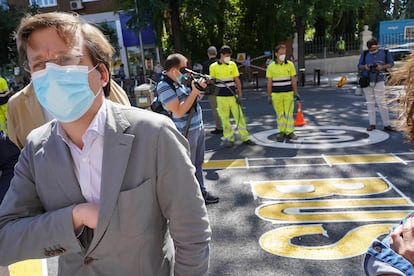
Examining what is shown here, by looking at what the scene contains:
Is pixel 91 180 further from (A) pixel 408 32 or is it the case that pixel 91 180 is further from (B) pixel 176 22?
(A) pixel 408 32

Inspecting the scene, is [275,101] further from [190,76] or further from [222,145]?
[190,76]

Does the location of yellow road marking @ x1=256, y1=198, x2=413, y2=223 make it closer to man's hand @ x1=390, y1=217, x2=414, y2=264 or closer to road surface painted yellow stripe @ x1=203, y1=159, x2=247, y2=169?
road surface painted yellow stripe @ x1=203, y1=159, x2=247, y2=169

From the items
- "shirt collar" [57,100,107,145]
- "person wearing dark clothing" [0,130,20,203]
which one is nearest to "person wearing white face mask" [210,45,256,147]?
"person wearing dark clothing" [0,130,20,203]

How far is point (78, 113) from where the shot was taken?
1.46m

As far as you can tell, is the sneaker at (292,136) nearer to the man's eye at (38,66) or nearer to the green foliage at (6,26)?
the man's eye at (38,66)

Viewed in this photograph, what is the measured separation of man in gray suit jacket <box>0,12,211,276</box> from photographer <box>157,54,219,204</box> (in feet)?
7.98

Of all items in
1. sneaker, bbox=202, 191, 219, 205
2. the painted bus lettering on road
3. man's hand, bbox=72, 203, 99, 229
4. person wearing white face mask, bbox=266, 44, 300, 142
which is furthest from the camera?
person wearing white face mask, bbox=266, 44, 300, 142

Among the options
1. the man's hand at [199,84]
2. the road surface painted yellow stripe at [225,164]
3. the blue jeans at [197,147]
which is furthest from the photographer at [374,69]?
the man's hand at [199,84]

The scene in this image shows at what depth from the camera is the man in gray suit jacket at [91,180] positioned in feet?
4.43

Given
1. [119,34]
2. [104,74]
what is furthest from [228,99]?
[119,34]

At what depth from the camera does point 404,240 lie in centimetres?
116

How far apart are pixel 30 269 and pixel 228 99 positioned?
4.83 meters

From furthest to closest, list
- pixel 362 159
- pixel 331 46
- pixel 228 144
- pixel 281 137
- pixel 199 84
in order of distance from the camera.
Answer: pixel 331 46 → pixel 281 137 → pixel 228 144 → pixel 362 159 → pixel 199 84

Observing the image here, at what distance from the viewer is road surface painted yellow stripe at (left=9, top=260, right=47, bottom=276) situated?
3430 millimetres
